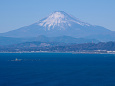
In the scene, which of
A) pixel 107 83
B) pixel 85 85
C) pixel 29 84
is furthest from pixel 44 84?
pixel 107 83

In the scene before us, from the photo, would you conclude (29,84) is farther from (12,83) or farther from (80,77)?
(80,77)

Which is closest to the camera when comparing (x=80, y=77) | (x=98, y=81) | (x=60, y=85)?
(x=60, y=85)

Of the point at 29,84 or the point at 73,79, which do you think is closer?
the point at 29,84

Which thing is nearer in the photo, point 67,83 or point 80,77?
point 67,83

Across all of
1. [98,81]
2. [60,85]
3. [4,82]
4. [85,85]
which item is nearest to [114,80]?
[98,81]

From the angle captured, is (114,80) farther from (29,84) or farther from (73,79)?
(29,84)

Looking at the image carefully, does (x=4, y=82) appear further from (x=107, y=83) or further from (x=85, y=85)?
(x=107, y=83)

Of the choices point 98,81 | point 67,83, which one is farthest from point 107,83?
point 67,83

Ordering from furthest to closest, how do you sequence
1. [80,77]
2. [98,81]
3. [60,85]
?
[80,77] < [98,81] < [60,85]
